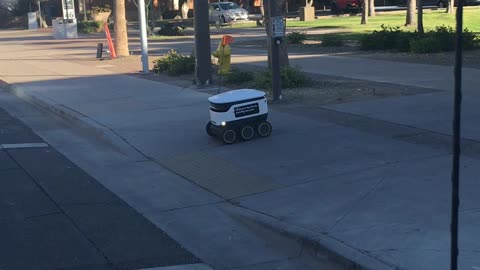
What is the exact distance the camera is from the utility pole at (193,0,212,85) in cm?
1588

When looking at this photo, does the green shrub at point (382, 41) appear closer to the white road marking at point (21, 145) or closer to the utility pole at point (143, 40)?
the utility pole at point (143, 40)

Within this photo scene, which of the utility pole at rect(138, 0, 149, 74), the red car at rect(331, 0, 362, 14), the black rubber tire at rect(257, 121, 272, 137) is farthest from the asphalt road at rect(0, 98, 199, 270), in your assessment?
the red car at rect(331, 0, 362, 14)

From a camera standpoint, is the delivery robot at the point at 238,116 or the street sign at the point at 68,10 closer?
the delivery robot at the point at 238,116

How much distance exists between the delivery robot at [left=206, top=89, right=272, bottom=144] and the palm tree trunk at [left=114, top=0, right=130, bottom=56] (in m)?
16.3

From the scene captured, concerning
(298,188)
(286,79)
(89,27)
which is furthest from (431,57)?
(89,27)

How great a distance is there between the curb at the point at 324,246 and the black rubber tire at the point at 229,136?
3103 mm

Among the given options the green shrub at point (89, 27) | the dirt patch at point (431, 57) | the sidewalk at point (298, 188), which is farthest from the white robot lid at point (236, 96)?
the green shrub at point (89, 27)

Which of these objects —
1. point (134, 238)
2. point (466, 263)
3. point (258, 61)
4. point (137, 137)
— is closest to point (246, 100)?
point (137, 137)

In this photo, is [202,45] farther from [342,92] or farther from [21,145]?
[21,145]

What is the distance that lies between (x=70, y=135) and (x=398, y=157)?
5.96 meters

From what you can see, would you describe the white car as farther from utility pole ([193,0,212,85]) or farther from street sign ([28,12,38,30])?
utility pole ([193,0,212,85])

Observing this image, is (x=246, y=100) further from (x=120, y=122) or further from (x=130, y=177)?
(x=120, y=122)

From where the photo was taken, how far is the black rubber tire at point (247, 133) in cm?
955

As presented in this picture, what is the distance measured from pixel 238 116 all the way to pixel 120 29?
55.1 feet
